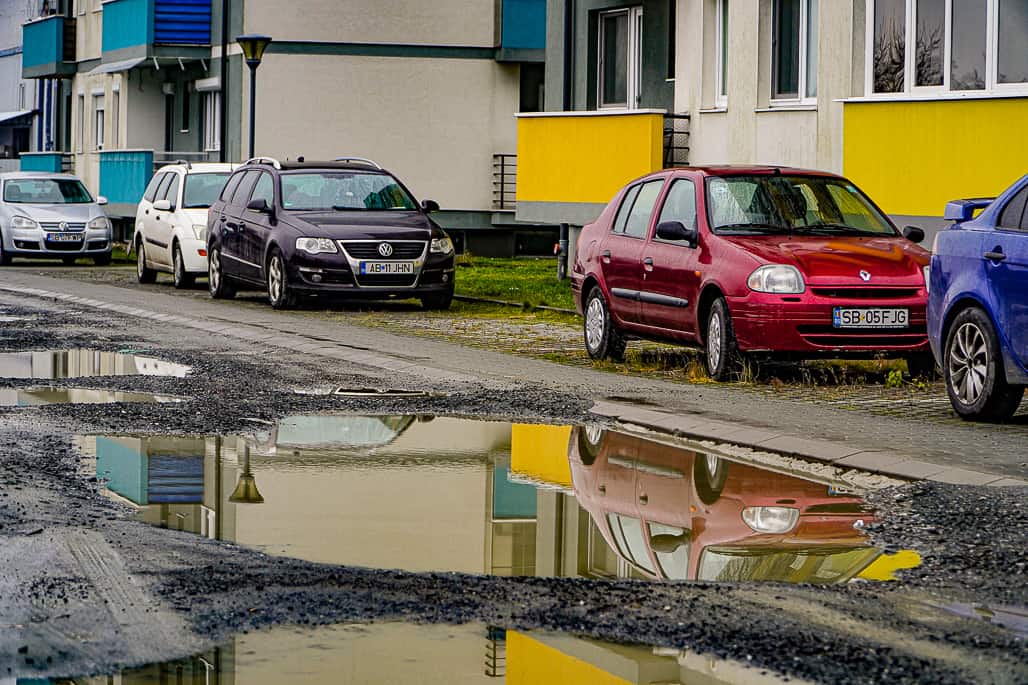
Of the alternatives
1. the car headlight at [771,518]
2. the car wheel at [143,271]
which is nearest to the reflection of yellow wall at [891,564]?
the car headlight at [771,518]

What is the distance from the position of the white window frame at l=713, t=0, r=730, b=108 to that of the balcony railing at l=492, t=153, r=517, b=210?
16.6 meters

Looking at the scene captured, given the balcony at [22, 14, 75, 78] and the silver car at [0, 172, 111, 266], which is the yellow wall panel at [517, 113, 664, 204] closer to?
the silver car at [0, 172, 111, 266]

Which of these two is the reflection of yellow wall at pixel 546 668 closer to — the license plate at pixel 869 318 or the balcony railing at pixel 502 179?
the license plate at pixel 869 318

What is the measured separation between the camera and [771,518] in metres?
8.76

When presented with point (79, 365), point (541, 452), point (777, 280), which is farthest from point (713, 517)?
point (79, 365)

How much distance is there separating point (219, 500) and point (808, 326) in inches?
257

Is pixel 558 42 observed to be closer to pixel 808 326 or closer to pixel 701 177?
pixel 701 177

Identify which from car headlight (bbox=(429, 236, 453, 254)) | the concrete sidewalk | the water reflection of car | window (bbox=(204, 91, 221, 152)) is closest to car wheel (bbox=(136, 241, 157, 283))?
car headlight (bbox=(429, 236, 453, 254))

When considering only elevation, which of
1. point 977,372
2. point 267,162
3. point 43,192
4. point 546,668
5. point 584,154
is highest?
point 584,154

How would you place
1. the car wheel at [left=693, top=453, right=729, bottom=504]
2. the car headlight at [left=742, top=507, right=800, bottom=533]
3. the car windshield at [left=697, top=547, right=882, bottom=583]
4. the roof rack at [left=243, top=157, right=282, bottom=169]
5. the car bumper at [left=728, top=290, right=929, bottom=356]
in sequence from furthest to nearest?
1. the roof rack at [left=243, top=157, right=282, bottom=169]
2. the car bumper at [left=728, top=290, right=929, bottom=356]
3. the car wheel at [left=693, top=453, right=729, bottom=504]
4. the car headlight at [left=742, top=507, right=800, bottom=533]
5. the car windshield at [left=697, top=547, right=882, bottom=583]

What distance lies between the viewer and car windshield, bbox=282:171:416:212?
2456 cm

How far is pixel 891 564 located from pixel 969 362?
517 cm

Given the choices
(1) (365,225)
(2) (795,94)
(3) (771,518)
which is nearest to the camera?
(3) (771,518)

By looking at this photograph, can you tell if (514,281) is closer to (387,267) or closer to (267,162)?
(267,162)
